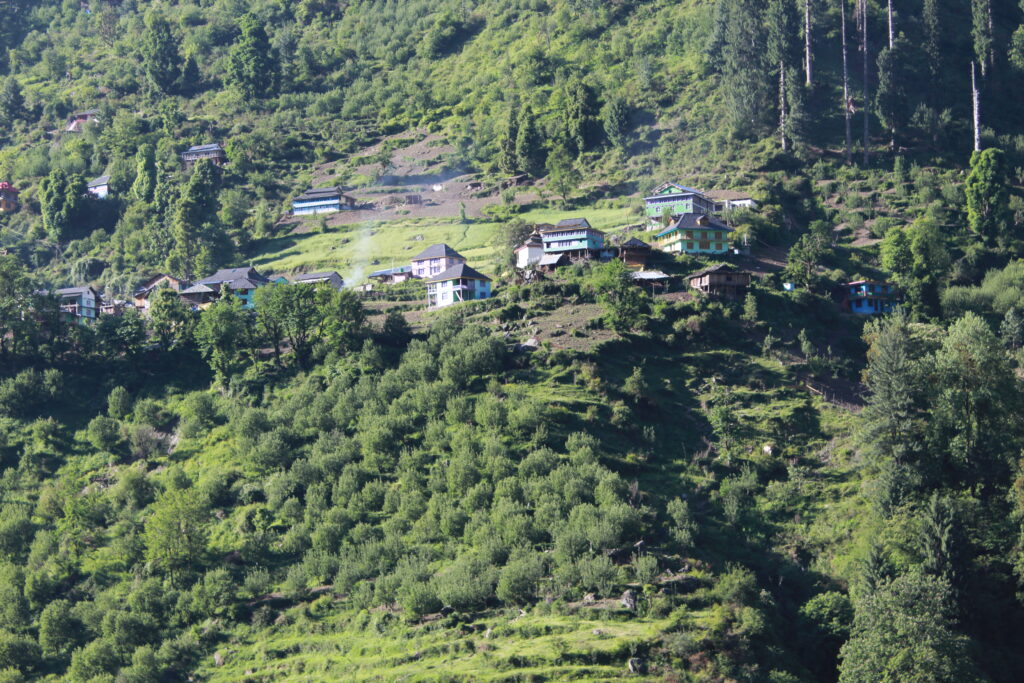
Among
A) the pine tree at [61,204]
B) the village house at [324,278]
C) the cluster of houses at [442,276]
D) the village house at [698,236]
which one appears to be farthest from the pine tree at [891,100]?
the pine tree at [61,204]

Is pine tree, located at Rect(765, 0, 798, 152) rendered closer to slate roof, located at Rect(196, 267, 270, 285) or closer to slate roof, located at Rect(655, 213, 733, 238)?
slate roof, located at Rect(655, 213, 733, 238)

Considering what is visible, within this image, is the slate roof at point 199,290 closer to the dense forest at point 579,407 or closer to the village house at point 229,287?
the village house at point 229,287

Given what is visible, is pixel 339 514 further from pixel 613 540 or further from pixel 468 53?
pixel 468 53

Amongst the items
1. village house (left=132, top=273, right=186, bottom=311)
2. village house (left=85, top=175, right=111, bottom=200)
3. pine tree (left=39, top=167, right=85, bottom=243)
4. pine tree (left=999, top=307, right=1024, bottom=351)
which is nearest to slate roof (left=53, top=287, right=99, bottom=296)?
village house (left=132, top=273, right=186, bottom=311)

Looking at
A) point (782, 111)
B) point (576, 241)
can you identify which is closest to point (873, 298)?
point (576, 241)

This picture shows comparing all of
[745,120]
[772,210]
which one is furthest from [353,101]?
[772,210]

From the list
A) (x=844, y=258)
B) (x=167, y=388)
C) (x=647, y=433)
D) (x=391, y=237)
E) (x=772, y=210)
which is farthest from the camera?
(x=391, y=237)
